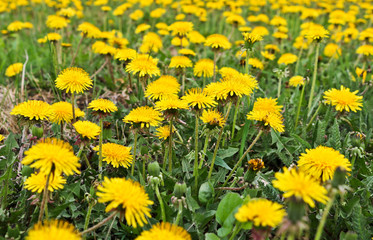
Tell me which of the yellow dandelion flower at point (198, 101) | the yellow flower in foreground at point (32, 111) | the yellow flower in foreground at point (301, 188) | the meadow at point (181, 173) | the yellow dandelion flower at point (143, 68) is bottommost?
the meadow at point (181, 173)

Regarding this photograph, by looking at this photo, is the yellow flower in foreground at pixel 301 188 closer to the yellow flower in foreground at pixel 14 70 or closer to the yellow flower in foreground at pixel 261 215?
the yellow flower in foreground at pixel 261 215

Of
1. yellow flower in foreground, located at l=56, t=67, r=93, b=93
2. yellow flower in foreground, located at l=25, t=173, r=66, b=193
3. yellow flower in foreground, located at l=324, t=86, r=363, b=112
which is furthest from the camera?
yellow flower in foreground, located at l=324, t=86, r=363, b=112

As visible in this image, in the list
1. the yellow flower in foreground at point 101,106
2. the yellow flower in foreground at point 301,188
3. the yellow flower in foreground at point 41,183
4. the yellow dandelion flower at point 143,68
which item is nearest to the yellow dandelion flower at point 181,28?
the yellow dandelion flower at point 143,68

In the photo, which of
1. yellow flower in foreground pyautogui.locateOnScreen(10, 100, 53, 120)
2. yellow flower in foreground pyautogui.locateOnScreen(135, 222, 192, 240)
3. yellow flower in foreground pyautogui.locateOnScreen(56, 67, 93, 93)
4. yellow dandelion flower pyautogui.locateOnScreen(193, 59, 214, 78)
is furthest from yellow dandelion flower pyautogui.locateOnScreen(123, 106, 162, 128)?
yellow dandelion flower pyautogui.locateOnScreen(193, 59, 214, 78)

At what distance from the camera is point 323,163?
168 cm

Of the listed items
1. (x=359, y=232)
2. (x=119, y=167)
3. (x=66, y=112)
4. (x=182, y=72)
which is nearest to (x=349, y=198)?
(x=359, y=232)

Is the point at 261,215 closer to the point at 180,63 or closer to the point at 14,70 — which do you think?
the point at 180,63

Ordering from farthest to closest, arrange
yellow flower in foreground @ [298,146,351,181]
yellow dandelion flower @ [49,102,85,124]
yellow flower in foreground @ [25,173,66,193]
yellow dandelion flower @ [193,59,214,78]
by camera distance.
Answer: yellow dandelion flower @ [193,59,214,78], yellow dandelion flower @ [49,102,85,124], yellow flower in foreground @ [298,146,351,181], yellow flower in foreground @ [25,173,66,193]

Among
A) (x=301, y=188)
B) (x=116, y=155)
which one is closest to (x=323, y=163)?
(x=301, y=188)

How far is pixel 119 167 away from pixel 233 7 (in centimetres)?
411

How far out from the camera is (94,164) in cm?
227

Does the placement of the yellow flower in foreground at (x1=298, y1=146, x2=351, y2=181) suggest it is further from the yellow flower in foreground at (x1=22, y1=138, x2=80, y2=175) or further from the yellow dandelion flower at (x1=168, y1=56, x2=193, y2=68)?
the yellow dandelion flower at (x1=168, y1=56, x2=193, y2=68)

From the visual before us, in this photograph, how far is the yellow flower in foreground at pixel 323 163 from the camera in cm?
166

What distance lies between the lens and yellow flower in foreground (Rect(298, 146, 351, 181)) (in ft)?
5.45
